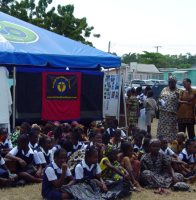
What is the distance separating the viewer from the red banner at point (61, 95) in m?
10.5

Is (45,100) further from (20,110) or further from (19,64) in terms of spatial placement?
(19,64)

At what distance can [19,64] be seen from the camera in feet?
31.3

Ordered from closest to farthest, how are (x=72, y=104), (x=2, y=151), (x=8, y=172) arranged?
(x=8, y=172), (x=2, y=151), (x=72, y=104)

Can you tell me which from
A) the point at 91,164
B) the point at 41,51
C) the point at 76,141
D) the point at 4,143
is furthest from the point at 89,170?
the point at 41,51

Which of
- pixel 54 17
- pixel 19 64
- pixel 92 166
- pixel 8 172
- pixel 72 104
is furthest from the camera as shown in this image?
pixel 54 17

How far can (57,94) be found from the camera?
10.7 meters

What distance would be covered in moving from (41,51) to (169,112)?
3.20 meters

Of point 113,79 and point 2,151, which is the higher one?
point 113,79

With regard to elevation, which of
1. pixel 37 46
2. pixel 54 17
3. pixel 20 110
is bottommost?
pixel 20 110

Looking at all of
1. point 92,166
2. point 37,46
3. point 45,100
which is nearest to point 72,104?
point 45,100

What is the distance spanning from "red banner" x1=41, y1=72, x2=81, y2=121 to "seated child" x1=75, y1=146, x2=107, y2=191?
4786 mm

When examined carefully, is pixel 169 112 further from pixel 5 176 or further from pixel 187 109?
pixel 5 176

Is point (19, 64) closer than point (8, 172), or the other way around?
point (8, 172)

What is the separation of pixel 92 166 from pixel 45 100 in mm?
4900
